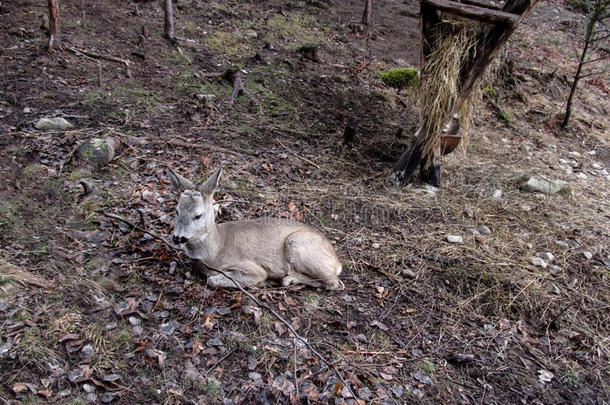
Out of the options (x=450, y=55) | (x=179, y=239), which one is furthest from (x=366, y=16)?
(x=179, y=239)

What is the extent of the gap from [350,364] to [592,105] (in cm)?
1113

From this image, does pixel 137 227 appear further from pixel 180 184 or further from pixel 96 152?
pixel 96 152

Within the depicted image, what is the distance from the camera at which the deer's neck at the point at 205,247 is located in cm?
488

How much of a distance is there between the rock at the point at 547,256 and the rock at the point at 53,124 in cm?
699

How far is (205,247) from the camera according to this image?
4934 mm

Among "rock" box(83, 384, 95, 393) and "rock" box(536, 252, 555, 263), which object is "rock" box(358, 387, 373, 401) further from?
"rock" box(536, 252, 555, 263)

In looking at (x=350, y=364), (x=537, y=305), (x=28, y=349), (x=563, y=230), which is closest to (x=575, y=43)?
(x=563, y=230)

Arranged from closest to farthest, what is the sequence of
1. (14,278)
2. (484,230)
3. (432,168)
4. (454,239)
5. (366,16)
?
(14,278) < (454,239) < (484,230) < (432,168) < (366,16)

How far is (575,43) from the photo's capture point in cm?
1558

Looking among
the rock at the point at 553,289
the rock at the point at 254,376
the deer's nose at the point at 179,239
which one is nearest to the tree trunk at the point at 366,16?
the rock at the point at 553,289

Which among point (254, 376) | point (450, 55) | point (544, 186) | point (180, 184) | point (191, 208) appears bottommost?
point (254, 376)

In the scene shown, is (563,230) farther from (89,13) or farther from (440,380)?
(89,13)

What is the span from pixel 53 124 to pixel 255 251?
3.97m

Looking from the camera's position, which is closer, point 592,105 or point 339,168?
point 339,168
